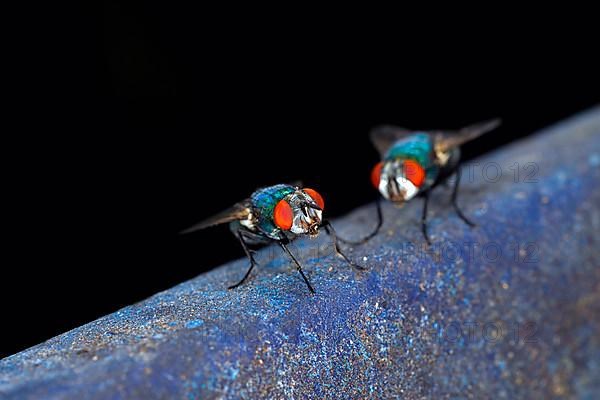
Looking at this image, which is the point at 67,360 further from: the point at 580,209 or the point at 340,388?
the point at 580,209

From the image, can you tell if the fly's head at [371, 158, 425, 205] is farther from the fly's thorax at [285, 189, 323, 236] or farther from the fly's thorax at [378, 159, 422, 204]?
the fly's thorax at [285, 189, 323, 236]

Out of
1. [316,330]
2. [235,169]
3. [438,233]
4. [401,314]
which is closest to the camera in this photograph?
[316,330]

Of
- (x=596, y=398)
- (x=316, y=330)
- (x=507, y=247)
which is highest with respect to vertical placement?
(x=316, y=330)

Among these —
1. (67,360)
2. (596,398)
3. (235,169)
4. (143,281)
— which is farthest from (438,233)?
(235,169)

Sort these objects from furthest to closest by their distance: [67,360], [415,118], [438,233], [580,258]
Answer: [415,118], [580,258], [438,233], [67,360]

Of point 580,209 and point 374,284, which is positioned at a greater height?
point 374,284

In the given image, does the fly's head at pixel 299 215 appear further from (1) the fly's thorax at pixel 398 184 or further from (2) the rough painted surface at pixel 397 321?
(1) the fly's thorax at pixel 398 184

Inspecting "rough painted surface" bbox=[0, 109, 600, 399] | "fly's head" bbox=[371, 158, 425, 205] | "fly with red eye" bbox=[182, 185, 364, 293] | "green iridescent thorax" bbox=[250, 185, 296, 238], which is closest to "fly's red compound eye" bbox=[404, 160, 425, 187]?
"fly's head" bbox=[371, 158, 425, 205]
